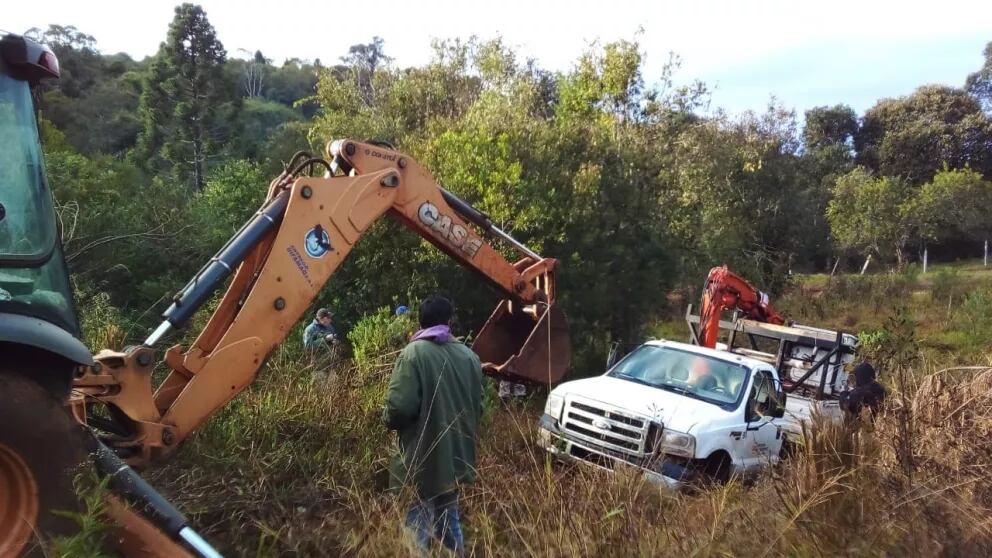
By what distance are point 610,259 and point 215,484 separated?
1107cm

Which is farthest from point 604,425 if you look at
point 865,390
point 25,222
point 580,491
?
point 25,222

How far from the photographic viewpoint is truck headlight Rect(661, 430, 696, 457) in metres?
7.72

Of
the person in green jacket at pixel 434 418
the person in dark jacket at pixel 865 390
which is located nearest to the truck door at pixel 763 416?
the person in dark jacket at pixel 865 390

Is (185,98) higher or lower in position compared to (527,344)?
higher

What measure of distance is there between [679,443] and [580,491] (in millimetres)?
3357

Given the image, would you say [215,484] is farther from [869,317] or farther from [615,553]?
[869,317]

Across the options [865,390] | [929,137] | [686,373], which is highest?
[929,137]

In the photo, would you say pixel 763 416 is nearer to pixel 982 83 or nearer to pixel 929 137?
pixel 929 137

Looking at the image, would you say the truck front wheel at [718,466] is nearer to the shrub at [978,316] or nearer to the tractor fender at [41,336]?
the tractor fender at [41,336]

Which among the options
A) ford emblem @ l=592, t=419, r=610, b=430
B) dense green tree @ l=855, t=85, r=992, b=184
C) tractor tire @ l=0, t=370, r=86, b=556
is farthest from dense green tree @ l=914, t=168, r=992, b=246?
tractor tire @ l=0, t=370, r=86, b=556

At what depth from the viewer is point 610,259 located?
15.7 m

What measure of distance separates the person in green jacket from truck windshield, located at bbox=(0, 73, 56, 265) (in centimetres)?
204

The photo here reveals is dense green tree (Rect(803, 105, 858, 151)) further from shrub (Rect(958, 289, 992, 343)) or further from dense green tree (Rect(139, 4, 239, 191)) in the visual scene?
dense green tree (Rect(139, 4, 239, 191))

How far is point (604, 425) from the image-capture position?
8148 mm
